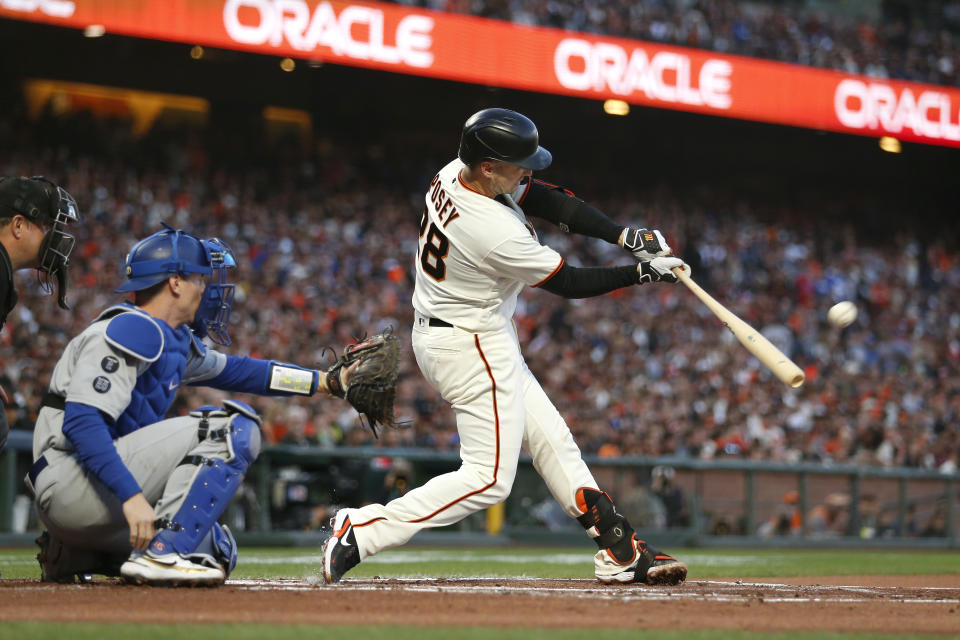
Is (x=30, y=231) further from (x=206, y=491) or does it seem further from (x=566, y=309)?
(x=566, y=309)

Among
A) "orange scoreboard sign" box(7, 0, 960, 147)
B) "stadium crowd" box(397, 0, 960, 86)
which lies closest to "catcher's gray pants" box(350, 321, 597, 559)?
"orange scoreboard sign" box(7, 0, 960, 147)

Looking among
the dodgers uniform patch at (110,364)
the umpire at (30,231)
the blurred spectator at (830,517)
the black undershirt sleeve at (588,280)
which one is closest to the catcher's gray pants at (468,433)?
the black undershirt sleeve at (588,280)

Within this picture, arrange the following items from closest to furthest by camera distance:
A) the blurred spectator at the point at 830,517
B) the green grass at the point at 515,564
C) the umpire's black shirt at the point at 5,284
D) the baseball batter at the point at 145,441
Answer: the baseball batter at the point at 145,441
the umpire's black shirt at the point at 5,284
the green grass at the point at 515,564
the blurred spectator at the point at 830,517

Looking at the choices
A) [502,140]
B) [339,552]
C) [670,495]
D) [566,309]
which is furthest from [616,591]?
[566,309]

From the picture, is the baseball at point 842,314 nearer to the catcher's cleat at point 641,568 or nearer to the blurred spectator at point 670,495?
the catcher's cleat at point 641,568

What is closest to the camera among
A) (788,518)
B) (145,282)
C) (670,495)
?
(145,282)

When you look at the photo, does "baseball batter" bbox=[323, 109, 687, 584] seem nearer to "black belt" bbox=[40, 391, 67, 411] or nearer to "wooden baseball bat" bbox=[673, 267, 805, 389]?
"wooden baseball bat" bbox=[673, 267, 805, 389]
